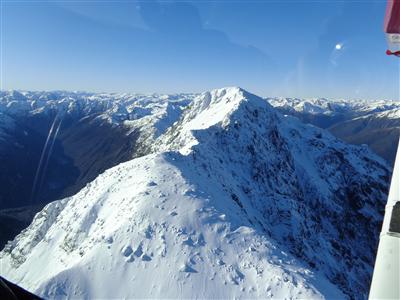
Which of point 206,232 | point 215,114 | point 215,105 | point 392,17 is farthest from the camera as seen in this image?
point 215,105

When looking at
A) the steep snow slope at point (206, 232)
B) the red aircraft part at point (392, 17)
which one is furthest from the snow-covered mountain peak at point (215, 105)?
the red aircraft part at point (392, 17)

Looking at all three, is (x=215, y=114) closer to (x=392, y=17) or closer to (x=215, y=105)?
(x=215, y=105)

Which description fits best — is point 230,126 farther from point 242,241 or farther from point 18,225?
point 18,225

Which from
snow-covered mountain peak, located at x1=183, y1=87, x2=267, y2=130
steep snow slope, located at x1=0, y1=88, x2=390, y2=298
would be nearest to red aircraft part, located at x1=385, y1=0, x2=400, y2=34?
steep snow slope, located at x1=0, y1=88, x2=390, y2=298

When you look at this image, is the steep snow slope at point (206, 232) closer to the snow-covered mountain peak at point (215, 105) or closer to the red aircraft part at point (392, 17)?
the snow-covered mountain peak at point (215, 105)

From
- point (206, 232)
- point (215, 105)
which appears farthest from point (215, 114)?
point (206, 232)

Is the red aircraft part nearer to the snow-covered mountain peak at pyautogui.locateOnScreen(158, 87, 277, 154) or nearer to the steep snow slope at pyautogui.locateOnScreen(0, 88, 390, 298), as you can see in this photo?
the steep snow slope at pyautogui.locateOnScreen(0, 88, 390, 298)

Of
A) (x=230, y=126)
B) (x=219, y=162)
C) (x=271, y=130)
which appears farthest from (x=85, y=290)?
(x=271, y=130)

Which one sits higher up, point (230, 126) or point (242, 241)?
point (230, 126)
